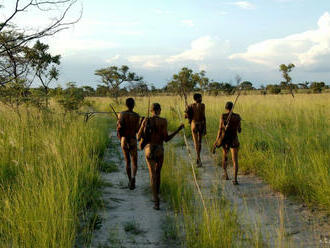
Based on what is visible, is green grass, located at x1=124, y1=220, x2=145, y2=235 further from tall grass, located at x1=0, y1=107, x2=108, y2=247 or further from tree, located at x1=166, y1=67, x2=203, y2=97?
tree, located at x1=166, y1=67, x2=203, y2=97

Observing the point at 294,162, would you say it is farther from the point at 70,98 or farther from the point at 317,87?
the point at 317,87

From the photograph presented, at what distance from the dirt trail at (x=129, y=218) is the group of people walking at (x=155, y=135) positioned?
231 mm

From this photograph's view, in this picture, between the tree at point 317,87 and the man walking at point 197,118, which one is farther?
the tree at point 317,87

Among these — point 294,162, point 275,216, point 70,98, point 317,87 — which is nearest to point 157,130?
point 275,216

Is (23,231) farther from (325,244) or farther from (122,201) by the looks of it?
(325,244)

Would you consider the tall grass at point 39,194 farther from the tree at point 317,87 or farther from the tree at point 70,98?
the tree at point 317,87

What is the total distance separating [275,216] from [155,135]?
217cm

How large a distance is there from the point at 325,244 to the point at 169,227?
6.10ft

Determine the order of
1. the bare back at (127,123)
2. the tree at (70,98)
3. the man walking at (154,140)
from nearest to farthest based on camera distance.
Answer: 1. the man walking at (154,140)
2. the bare back at (127,123)
3. the tree at (70,98)

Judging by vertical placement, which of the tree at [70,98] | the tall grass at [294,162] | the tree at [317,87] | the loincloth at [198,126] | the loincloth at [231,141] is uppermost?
the tree at [317,87]

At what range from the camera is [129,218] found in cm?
Answer: 384

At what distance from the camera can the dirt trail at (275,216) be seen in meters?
3.08

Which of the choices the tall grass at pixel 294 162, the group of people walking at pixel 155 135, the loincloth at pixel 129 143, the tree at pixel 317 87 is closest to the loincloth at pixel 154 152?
the group of people walking at pixel 155 135

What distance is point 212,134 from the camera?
923 cm
